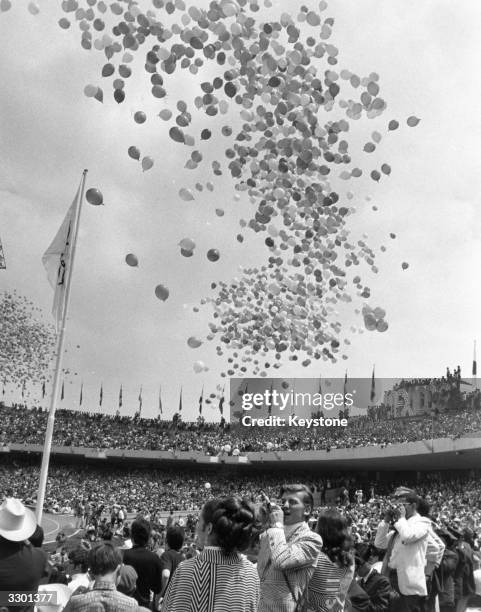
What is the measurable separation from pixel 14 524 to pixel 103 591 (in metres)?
0.86

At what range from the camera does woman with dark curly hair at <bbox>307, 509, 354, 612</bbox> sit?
3.39 meters

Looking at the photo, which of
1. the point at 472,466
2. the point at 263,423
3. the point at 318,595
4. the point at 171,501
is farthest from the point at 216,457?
the point at 318,595

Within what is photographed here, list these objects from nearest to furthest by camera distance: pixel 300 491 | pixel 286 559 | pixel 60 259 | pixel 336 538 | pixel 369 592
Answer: pixel 286 559
pixel 300 491
pixel 336 538
pixel 369 592
pixel 60 259

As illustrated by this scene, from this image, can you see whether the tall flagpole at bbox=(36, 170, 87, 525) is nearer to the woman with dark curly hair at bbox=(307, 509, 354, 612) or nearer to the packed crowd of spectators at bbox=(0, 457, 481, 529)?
the woman with dark curly hair at bbox=(307, 509, 354, 612)

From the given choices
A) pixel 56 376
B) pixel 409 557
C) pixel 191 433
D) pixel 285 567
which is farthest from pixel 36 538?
pixel 191 433

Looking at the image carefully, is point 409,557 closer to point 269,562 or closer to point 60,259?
point 269,562

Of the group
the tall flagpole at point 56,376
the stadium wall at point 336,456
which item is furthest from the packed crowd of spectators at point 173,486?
the tall flagpole at point 56,376

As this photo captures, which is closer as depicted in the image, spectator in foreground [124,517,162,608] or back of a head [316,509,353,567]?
back of a head [316,509,353,567]

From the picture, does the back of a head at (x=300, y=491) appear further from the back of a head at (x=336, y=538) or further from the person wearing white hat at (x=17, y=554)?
the person wearing white hat at (x=17, y=554)

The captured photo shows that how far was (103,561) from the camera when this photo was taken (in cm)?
296

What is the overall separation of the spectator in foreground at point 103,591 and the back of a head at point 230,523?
574 mm

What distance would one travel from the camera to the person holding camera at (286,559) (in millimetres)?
3100

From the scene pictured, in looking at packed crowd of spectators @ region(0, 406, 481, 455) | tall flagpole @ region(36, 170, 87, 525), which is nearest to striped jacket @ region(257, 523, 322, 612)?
tall flagpole @ region(36, 170, 87, 525)

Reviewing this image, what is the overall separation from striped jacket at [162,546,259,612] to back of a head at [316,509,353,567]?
94 cm
